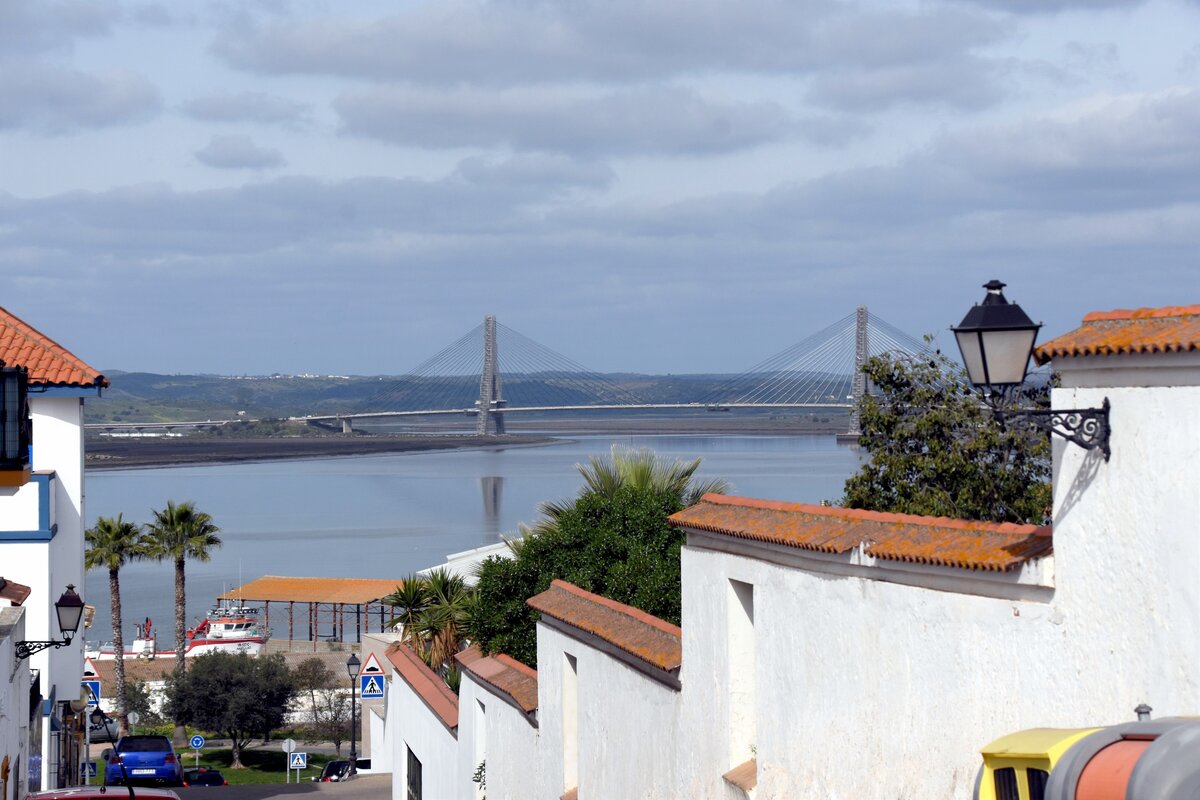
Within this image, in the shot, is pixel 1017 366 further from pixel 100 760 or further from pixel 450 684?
pixel 100 760

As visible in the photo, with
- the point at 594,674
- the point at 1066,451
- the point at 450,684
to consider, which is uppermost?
the point at 1066,451

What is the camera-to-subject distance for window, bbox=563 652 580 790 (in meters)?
11.2

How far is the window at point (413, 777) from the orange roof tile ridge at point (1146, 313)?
13.4 metres

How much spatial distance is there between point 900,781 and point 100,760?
86.2 feet

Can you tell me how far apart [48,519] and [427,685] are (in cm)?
459

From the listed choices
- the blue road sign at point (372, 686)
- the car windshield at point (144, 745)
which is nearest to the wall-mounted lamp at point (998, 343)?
the blue road sign at point (372, 686)

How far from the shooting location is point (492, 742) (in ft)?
43.9

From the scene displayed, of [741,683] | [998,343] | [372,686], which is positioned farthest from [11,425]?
[998,343]

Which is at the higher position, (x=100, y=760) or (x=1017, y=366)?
(x=1017, y=366)

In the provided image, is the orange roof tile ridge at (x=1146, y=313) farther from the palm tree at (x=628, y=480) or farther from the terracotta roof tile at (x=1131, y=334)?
the palm tree at (x=628, y=480)

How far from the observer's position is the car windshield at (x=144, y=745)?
21.7 m

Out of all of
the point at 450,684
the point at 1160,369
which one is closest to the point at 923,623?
the point at 1160,369

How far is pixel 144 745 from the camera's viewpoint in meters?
22.0

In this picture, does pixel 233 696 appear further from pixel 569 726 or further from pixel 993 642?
pixel 993 642
